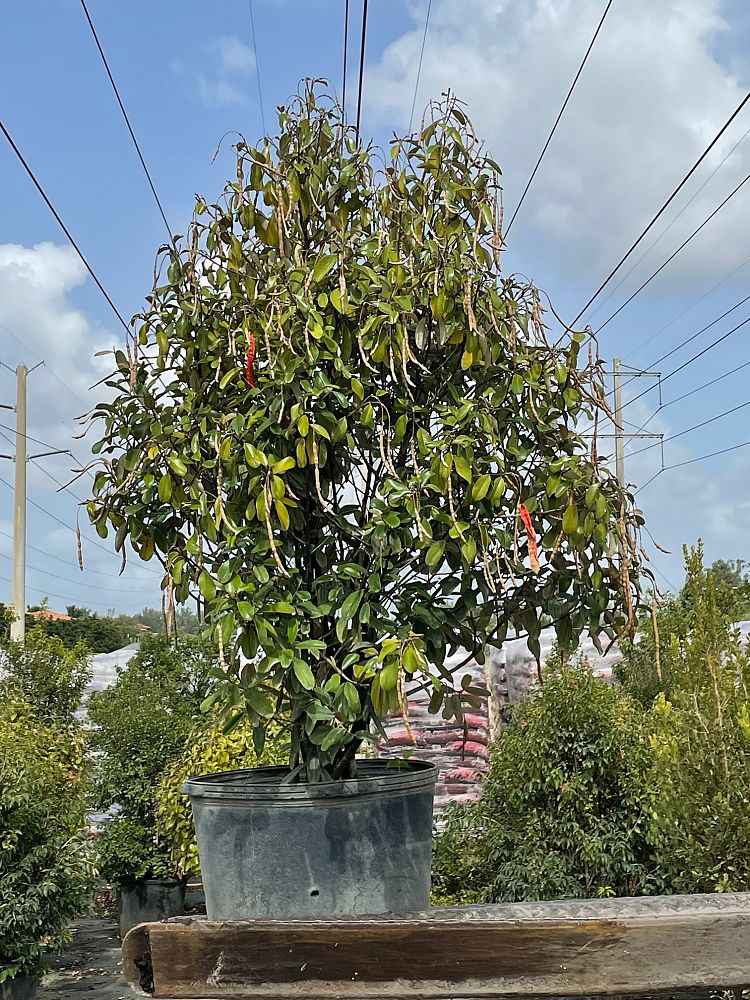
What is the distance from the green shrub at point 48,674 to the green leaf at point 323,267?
474cm

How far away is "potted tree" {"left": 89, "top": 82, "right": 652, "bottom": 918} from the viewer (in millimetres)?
1980

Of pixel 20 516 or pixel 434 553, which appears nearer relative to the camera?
pixel 434 553

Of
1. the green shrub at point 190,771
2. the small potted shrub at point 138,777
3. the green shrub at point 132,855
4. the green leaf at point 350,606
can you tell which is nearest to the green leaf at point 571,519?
the green leaf at point 350,606

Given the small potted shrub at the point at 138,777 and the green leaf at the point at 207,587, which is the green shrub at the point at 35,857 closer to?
the small potted shrub at the point at 138,777

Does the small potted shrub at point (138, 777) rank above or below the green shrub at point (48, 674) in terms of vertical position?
below

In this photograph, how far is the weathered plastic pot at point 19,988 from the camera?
415cm

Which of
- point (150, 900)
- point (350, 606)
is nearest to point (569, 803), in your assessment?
point (350, 606)

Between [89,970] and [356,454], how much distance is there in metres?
4.21

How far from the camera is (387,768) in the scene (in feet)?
8.05

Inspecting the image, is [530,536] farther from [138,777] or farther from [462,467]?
[138,777]

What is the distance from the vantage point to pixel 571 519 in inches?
76.9

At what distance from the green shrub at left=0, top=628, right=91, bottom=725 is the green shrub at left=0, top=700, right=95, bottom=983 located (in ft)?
4.75

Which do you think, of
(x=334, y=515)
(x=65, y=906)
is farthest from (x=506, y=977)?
(x=65, y=906)

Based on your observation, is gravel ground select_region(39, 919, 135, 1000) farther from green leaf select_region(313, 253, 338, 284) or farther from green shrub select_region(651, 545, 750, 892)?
green leaf select_region(313, 253, 338, 284)
